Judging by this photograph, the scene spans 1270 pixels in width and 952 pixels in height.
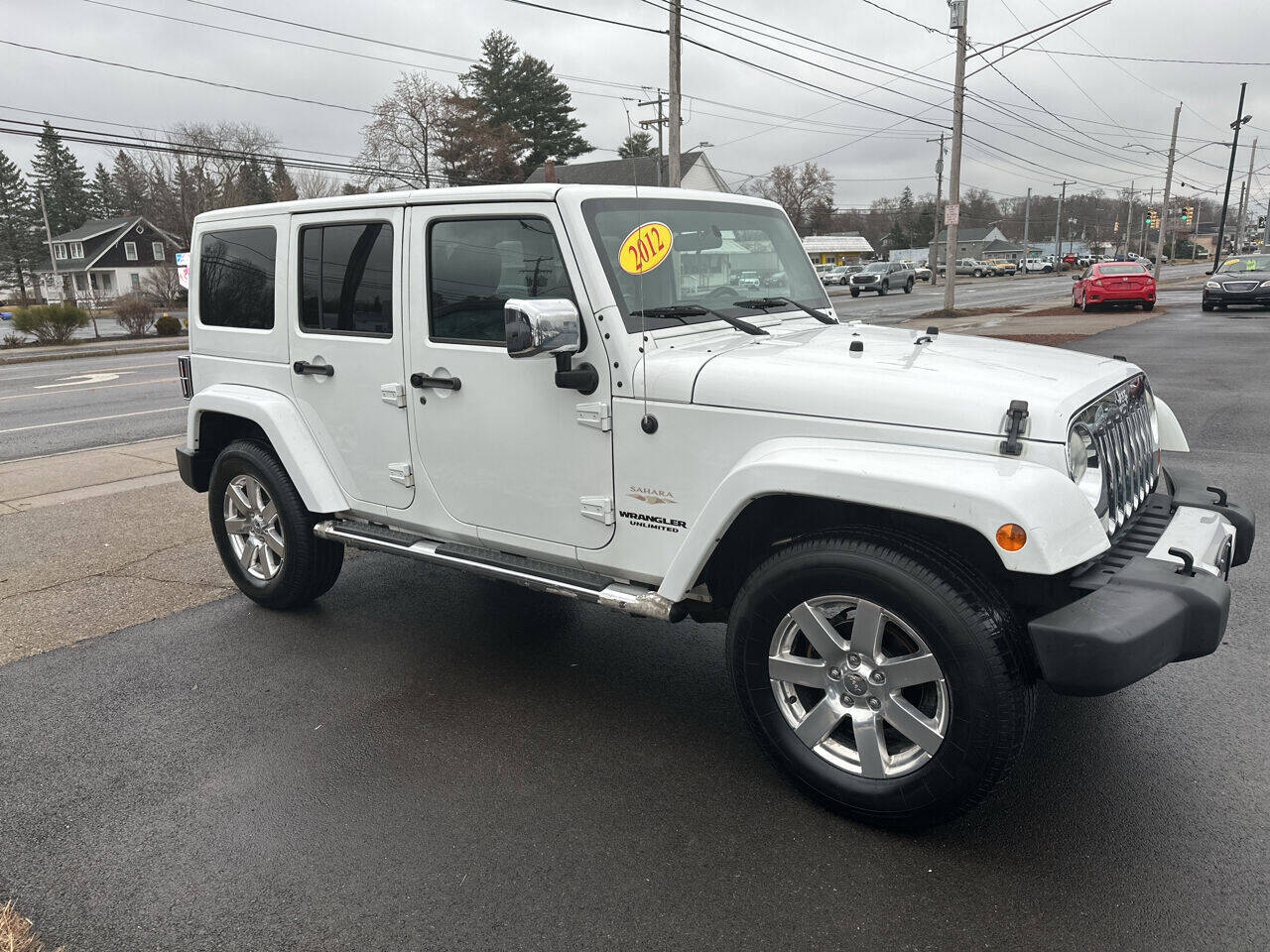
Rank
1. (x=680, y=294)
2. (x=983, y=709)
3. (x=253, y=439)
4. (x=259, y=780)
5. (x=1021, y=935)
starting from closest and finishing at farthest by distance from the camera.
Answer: (x=1021, y=935)
(x=983, y=709)
(x=259, y=780)
(x=680, y=294)
(x=253, y=439)

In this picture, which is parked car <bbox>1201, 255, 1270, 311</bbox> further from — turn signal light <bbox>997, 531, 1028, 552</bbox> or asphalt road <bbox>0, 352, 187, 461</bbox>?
turn signal light <bbox>997, 531, 1028, 552</bbox>

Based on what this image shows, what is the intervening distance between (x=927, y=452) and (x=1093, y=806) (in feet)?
4.41

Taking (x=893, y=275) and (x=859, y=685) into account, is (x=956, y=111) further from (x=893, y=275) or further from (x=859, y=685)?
(x=859, y=685)

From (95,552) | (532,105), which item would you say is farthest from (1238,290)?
(532,105)

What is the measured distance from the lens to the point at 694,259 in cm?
373

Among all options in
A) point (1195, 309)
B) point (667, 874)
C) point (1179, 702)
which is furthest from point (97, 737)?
point (1195, 309)

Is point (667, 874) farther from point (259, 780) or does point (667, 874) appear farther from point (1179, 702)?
point (1179, 702)

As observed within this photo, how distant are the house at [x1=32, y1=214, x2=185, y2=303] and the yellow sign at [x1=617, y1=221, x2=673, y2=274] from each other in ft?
287

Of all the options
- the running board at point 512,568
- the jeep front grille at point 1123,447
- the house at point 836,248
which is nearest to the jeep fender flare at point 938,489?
the jeep front grille at point 1123,447

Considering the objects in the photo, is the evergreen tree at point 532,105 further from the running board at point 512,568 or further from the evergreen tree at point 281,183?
the running board at point 512,568

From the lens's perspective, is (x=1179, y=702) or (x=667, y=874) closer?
(x=667, y=874)

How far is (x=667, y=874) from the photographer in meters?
2.69

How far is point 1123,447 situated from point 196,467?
15.1 feet

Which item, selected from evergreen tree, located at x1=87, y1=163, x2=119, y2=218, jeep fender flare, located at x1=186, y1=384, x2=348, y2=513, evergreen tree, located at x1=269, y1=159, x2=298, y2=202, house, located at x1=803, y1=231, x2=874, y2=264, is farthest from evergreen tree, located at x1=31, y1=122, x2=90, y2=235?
jeep fender flare, located at x1=186, y1=384, x2=348, y2=513
